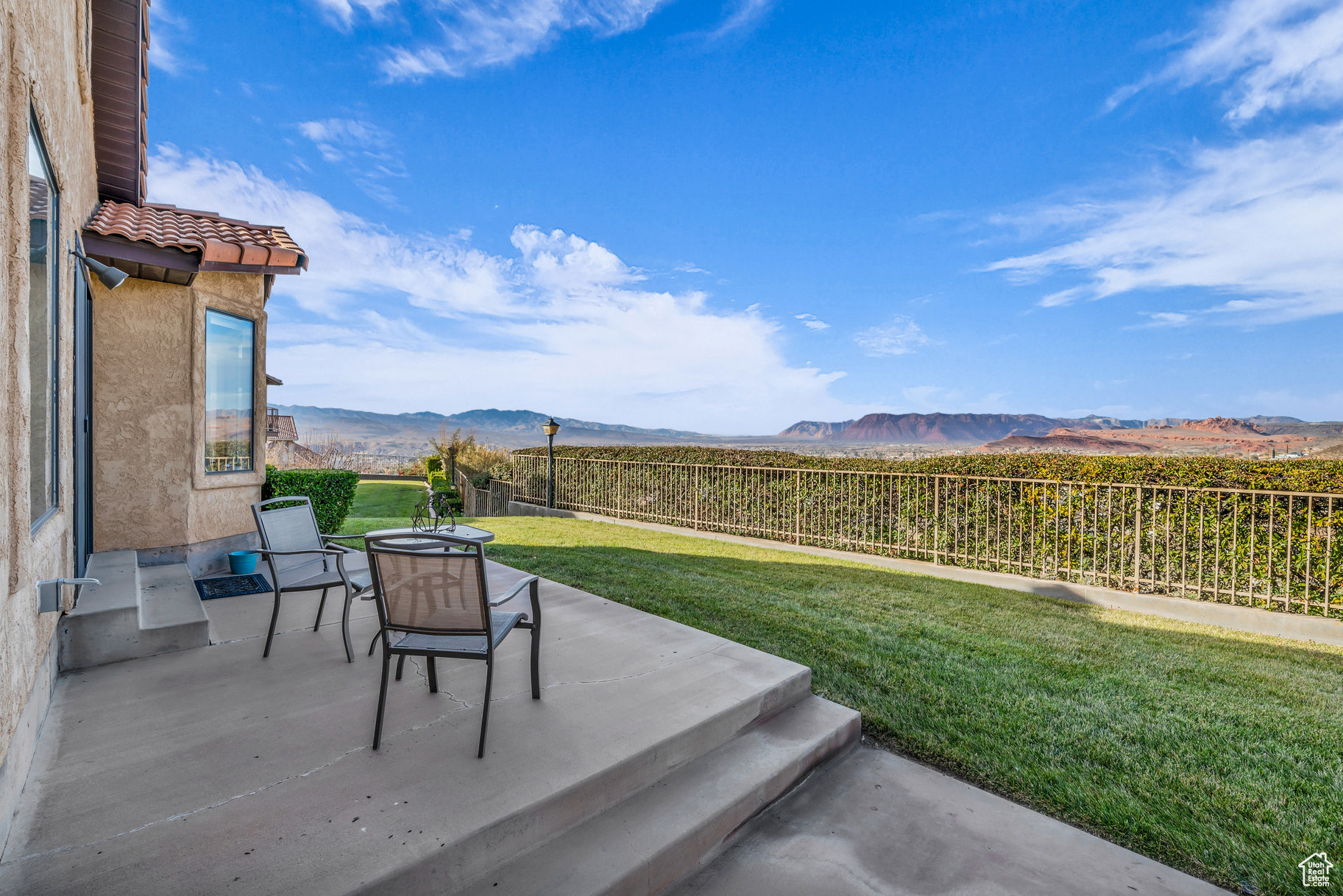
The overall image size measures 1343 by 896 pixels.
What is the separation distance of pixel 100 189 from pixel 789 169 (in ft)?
48.9

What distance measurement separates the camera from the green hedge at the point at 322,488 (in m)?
6.88

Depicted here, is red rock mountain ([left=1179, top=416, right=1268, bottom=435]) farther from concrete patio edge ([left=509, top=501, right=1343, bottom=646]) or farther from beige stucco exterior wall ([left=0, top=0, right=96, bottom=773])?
beige stucco exterior wall ([left=0, top=0, right=96, bottom=773])

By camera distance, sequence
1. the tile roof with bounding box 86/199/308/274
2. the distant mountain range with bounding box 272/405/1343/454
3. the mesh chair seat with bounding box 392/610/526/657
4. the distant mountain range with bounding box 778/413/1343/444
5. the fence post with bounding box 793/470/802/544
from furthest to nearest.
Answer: the distant mountain range with bounding box 272/405/1343/454, the fence post with bounding box 793/470/802/544, the distant mountain range with bounding box 778/413/1343/444, the tile roof with bounding box 86/199/308/274, the mesh chair seat with bounding box 392/610/526/657

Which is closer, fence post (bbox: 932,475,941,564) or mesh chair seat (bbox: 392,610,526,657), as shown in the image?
mesh chair seat (bbox: 392,610,526,657)

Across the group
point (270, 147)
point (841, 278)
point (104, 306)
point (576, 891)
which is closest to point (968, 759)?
point (576, 891)

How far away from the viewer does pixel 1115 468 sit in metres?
6.57

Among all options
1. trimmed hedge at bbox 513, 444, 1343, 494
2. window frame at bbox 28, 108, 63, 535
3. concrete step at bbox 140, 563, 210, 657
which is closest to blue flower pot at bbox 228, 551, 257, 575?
concrete step at bbox 140, 563, 210, 657

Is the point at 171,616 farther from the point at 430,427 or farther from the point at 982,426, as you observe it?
the point at 430,427

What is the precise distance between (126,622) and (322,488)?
15.4 ft

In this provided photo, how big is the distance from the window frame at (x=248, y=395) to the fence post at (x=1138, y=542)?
32.0 ft

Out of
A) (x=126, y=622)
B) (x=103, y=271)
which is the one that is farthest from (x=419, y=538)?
(x=103, y=271)

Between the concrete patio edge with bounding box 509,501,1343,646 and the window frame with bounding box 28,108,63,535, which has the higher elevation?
the window frame with bounding box 28,108,63,535

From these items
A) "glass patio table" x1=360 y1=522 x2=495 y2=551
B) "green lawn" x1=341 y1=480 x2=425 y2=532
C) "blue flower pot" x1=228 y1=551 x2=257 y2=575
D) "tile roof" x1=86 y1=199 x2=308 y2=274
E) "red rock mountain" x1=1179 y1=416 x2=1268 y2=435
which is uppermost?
"tile roof" x1=86 y1=199 x2=308 y2=274

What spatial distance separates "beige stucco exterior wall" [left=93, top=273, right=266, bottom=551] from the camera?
4746mm
